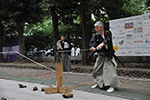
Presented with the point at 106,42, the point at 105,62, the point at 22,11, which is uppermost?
the point at 22,11

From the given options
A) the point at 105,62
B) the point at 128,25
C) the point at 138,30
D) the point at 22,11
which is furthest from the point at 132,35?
the point at 22,11

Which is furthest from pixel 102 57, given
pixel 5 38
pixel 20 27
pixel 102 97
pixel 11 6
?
pixel 5 38

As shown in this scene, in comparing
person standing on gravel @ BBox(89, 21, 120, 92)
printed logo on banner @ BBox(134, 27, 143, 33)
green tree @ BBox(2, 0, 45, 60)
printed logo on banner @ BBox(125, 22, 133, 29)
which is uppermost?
green tree @ BBox(2, 0, 45, 60)

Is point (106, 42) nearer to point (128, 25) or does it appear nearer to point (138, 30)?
point (138, 30)

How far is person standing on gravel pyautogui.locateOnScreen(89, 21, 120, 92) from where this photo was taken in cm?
617

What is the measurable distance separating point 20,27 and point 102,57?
14.7 m

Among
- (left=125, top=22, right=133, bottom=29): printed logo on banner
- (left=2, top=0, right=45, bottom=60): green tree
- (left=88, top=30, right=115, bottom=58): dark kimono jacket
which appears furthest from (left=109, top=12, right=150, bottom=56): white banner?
(left=2, top=0, right=45, bottom=60): green tree

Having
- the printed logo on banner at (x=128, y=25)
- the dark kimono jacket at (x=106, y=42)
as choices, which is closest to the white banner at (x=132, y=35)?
the printed logo on banner at (x=128, y=25)

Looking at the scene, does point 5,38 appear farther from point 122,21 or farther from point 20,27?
point 122,21

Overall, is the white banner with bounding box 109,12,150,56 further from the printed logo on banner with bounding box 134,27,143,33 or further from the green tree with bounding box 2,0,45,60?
the green tree with bounding box 2,0,45,60

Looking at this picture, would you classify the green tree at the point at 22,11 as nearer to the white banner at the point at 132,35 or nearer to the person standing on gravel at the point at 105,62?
the white banner at the point at 132,35

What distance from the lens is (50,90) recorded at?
584 cm

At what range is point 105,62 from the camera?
6.34 metres

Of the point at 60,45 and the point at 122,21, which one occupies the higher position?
the point at 122,21
